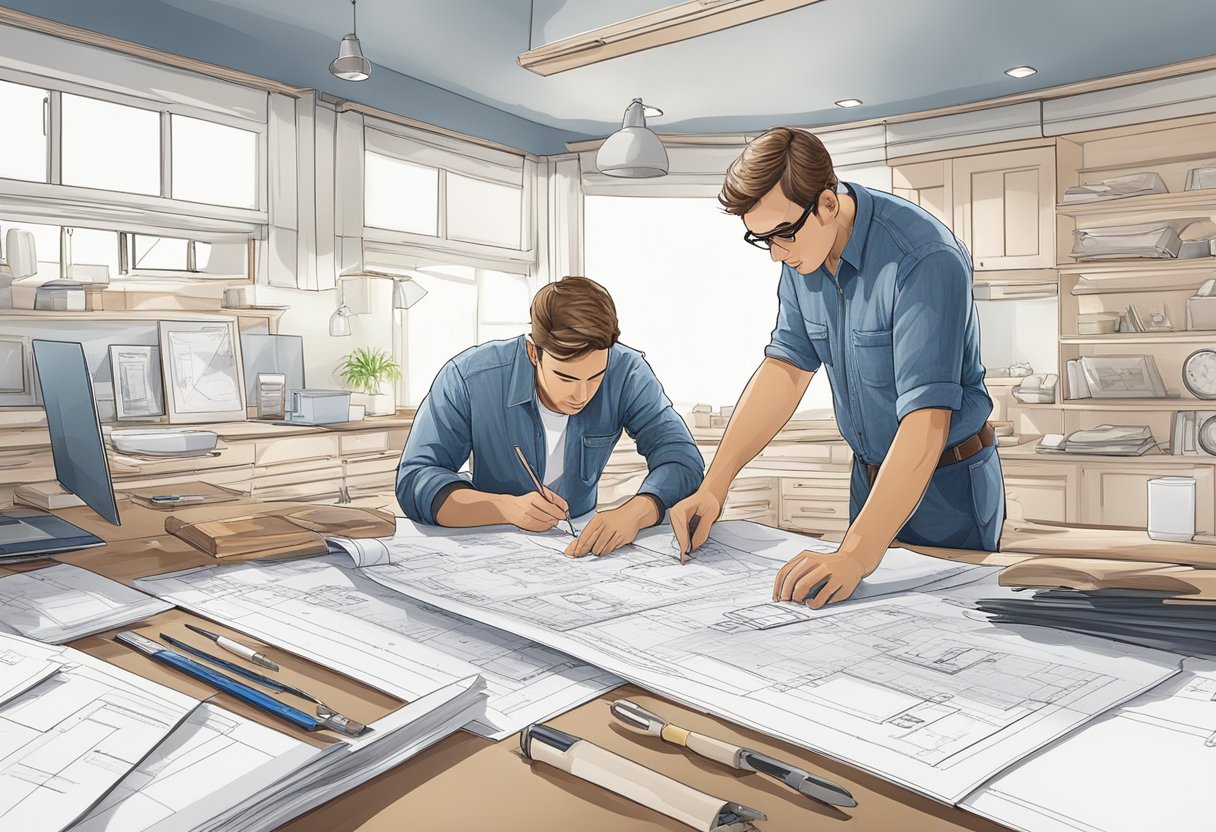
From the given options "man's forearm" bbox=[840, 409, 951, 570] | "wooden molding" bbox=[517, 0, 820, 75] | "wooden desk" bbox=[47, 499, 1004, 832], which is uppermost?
"wooden molding" bbox=[517, 0, 820, 75]

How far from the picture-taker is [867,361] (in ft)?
5.03

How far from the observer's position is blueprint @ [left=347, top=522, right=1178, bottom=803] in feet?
2.13

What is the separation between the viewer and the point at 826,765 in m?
0.63

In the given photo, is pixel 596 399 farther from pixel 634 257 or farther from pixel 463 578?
pixel 634 257

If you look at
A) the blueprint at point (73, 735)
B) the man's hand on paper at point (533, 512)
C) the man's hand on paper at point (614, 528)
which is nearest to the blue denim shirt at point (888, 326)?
the man's hand on paper at point (614, 528)

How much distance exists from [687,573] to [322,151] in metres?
4.06

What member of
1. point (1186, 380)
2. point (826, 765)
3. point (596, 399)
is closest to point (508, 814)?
point (826, 765)

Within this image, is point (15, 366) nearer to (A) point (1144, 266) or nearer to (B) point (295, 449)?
(B) point (295, 449)

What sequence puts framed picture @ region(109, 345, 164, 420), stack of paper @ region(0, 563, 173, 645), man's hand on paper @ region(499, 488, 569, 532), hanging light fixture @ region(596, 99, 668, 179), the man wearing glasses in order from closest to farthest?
stack of paper @ region(0, 563, 173, 645) < the man wearing glasses < man's hand on paper @ region(499, 488, 569, 532) < hanging light fixture @ region(596, 99, 668, 179) < framed picture @ region(109, 345, 164, 420)

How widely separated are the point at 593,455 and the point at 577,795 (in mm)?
Result: 1341

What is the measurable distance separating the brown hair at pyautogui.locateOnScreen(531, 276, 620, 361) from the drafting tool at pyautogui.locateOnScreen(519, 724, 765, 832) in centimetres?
108

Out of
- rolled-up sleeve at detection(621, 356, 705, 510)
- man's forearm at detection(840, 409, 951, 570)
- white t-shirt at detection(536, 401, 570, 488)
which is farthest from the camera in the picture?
white t-shirt at detection(536, 401, 570, 488)

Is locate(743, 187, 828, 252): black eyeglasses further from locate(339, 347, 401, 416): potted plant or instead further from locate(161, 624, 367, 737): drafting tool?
locate(339, 347, 401, 416): potted plant

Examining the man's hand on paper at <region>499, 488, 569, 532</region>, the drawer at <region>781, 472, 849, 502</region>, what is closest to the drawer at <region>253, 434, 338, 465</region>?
the drawer at <region>781, 472, 849, 502</region>
